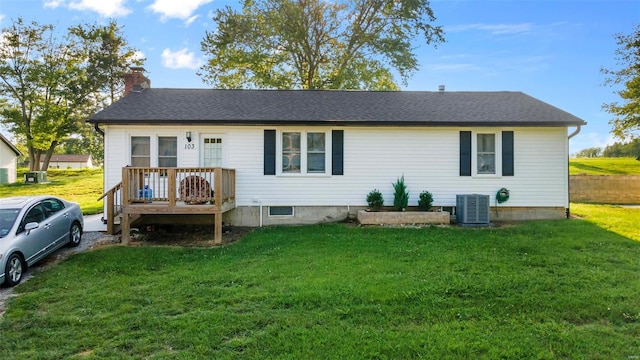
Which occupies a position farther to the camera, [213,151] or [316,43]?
[316,43]

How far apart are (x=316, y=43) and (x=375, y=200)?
16.1 meters

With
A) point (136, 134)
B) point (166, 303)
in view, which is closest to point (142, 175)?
point (136, 134)

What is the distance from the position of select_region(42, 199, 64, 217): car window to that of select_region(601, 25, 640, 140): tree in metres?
23.8

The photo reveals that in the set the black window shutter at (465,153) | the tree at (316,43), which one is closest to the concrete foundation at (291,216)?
the black window shutter at (465,153)

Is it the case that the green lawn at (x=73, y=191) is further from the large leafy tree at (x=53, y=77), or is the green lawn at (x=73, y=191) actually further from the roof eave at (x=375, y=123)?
the roof eave at (x=375, y=123)

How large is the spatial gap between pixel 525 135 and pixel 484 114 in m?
1.31

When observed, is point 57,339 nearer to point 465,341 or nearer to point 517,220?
point 465,341

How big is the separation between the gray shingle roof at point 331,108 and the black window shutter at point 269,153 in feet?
→ 1.29

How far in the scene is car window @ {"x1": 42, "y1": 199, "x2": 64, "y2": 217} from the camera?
7.20m

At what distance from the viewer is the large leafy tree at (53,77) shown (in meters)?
26.3

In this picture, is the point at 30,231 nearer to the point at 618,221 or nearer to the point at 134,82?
the point at 134,82

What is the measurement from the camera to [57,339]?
12.2 feet

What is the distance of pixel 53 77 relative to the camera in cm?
2647

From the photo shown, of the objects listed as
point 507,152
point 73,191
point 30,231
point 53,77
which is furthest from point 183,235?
point 53,77
